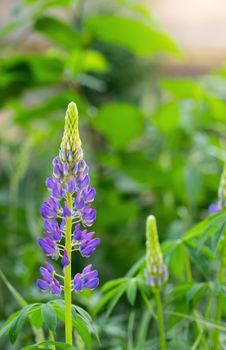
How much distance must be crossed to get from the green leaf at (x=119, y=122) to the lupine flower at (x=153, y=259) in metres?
1.28

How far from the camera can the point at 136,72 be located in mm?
5770

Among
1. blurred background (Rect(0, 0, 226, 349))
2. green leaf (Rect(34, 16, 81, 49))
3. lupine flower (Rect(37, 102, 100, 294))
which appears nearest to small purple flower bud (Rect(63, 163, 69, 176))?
lupine flower (Rect(37, 102, 100, 294))

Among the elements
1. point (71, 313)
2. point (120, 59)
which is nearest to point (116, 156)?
point (71, 313)

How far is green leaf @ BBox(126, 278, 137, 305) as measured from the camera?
0.86 metres

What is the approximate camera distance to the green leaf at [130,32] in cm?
204

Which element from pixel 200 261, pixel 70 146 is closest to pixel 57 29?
pixel 200 261

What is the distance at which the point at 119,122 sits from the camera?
2158mm

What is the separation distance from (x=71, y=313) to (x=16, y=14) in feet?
4.56

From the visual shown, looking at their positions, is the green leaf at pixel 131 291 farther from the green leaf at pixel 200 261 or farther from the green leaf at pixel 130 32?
the green leaf at pixel 130 32

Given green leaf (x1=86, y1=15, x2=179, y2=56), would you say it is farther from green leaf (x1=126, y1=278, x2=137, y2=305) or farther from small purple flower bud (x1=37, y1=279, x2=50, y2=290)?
small purple flower bud (x1=37, y1=279, x2=50, y2=290)

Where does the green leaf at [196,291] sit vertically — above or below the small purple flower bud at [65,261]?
below

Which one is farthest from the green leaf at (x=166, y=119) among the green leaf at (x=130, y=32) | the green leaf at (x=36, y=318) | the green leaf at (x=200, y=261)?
the green leaf at (x=36, y=318)

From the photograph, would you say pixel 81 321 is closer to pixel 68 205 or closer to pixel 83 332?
pixel 83 332

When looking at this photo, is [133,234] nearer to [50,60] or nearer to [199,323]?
[50,60]
